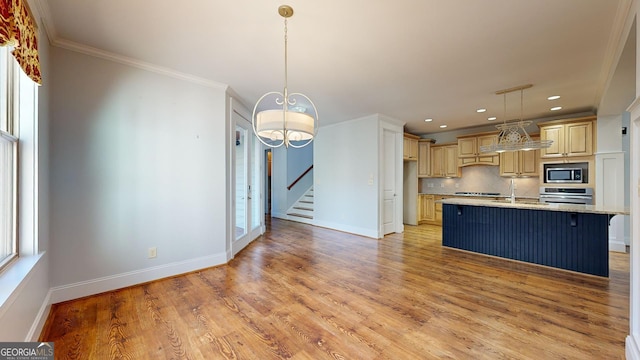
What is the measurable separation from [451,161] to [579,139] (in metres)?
2.50

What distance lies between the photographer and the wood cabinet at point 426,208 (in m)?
7.02

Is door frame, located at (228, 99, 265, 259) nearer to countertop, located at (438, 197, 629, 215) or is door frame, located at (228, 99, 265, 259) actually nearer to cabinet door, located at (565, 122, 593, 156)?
countertop, located at (438, 197, 629, 215)

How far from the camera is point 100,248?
274 cm

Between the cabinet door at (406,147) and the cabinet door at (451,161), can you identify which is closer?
the cabinet door at (406,147)

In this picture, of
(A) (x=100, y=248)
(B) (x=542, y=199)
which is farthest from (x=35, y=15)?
(B) (x=542, y=199)

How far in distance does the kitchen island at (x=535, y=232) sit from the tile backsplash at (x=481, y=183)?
2.60 meters

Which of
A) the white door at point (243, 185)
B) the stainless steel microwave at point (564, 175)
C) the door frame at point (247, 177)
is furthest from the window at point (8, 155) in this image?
the stainless steel microwave at point (564, 175)

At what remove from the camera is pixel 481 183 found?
6.68 m

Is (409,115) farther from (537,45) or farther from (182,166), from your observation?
(182,166)

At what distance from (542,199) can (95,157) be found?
761 cm

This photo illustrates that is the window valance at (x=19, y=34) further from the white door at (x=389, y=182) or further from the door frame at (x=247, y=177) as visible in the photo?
the white door at (x=389, y=182)

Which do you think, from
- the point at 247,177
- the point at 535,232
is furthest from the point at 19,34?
the point at 535,232

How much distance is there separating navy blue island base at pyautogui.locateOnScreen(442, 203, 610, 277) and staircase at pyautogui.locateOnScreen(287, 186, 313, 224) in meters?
3.71

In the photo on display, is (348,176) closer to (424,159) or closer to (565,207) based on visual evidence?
(424,159)
